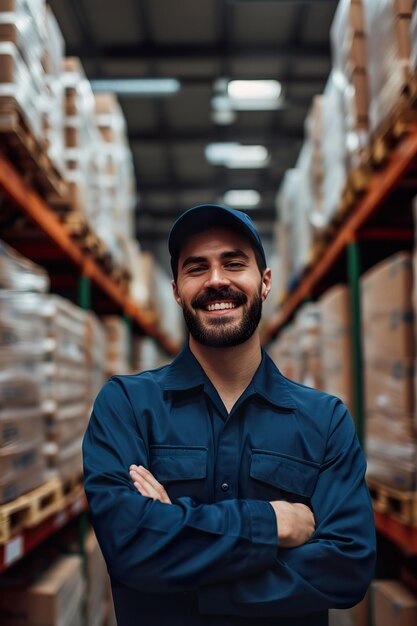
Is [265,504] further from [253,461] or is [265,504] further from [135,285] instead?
[135,285]

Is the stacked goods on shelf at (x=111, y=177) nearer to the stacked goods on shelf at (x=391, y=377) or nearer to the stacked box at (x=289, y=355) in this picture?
the stacked box at (x=289, y=355)

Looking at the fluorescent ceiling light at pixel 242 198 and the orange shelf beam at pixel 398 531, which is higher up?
the fluorescent ceiling light at pixel 242 198

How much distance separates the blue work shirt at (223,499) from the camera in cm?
178

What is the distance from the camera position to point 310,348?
610 centimetres

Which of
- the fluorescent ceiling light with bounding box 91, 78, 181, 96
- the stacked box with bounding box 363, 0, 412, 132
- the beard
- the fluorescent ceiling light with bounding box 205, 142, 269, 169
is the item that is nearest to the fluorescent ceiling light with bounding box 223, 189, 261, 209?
the fluorescent ceiling light with bounding box 205, 142, 269, 169

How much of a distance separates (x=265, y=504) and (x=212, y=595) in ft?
0.84

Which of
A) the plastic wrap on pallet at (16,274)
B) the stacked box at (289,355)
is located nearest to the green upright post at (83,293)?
the plastic wrap on pallet at (16,274)

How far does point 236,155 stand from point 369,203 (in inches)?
362

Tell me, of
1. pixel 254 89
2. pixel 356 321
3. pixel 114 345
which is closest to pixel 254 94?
pixel 254 89

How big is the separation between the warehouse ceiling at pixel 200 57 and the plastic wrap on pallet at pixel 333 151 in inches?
118

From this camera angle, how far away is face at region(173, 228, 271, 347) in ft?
6.56

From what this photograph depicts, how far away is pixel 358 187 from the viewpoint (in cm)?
414

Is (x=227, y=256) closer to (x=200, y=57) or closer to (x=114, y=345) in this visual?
(x=114, y=345)

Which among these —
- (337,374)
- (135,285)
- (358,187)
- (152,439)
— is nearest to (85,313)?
(337,374)
